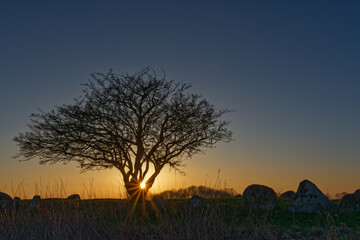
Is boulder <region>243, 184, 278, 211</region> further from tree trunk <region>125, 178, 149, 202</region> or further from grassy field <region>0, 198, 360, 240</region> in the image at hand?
grassy field <region>0, 198, 360, 240</region>

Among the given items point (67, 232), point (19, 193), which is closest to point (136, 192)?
point (19, 193)

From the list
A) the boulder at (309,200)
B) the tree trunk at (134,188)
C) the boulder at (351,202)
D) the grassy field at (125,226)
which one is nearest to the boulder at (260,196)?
the boulder at (309,200)

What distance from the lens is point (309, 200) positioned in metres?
23.0

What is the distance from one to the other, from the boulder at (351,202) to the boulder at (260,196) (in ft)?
12.3

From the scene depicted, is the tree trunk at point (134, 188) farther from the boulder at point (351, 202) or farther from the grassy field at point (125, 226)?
the grassy field at point (125, 226)

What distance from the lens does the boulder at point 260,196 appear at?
23.0 m

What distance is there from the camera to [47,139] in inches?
1033

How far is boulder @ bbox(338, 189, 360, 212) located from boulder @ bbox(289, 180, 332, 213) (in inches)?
29.5

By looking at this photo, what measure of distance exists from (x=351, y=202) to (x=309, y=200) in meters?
2.42

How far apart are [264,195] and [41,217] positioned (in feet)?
46.0

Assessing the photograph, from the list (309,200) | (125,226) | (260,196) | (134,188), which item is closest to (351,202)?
(309,200)

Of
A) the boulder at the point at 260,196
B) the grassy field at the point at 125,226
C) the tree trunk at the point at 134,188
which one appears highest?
the tree trunk at the point at 134,188

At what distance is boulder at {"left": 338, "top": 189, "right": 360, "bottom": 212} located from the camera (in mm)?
22938

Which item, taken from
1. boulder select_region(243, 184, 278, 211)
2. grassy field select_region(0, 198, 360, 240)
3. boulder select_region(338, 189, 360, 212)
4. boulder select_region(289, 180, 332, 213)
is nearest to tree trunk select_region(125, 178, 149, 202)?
boulder select_region(243, 184, 278, 211)
